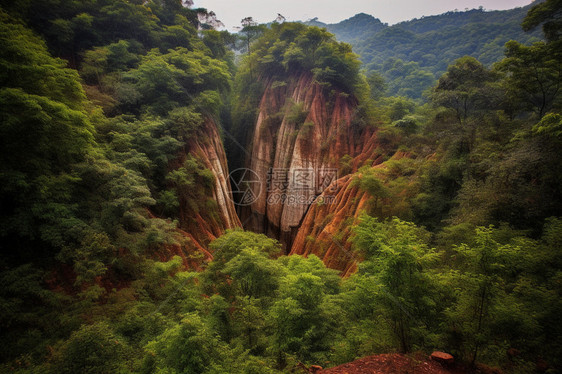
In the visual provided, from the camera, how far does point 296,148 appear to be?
82.6 ft

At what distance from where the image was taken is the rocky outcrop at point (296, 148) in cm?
2398

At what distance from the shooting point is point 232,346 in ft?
23.4

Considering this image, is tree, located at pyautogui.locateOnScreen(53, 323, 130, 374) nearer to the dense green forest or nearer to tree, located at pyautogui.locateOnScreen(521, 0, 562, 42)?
the dense green forest

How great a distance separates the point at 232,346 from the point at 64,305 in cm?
511

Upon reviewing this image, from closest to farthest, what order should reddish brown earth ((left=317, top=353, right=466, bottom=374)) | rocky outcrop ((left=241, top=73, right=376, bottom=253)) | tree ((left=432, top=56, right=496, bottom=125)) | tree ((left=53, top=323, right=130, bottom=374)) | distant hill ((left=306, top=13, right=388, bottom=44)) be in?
tree ((left=53, top=323, right=130, bottom=374)), reddish brown earth ((left=317, top=353, right=466, bottom=374)), tree ((left=432, top=56, right=496, bottom=125)), rocky outcrop ((left=241, top=73, right=376, bottom=253)), distant hill ((left=306, top=13, right=388, bottom=44))

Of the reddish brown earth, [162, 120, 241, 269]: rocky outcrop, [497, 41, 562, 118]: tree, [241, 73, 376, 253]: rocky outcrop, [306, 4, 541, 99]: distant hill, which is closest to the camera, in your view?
the reddish brown earth

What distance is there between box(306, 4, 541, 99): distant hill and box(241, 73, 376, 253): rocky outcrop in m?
21.0

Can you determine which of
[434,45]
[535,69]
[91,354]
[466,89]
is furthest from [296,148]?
[434,45]

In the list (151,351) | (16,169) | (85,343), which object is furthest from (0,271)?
(151,351)

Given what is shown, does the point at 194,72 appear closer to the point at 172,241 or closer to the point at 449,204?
the point at 172,241

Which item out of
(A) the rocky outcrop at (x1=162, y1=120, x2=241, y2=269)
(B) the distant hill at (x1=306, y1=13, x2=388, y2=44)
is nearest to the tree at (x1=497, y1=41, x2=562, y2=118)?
(A) the rocky outcrop at (x1=162, y1=120, x2=241, y2=269)

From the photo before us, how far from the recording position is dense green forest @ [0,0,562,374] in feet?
16.7

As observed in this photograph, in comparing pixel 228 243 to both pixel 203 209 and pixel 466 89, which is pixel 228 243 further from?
pixel 466 89

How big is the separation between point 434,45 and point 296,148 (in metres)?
50.0
